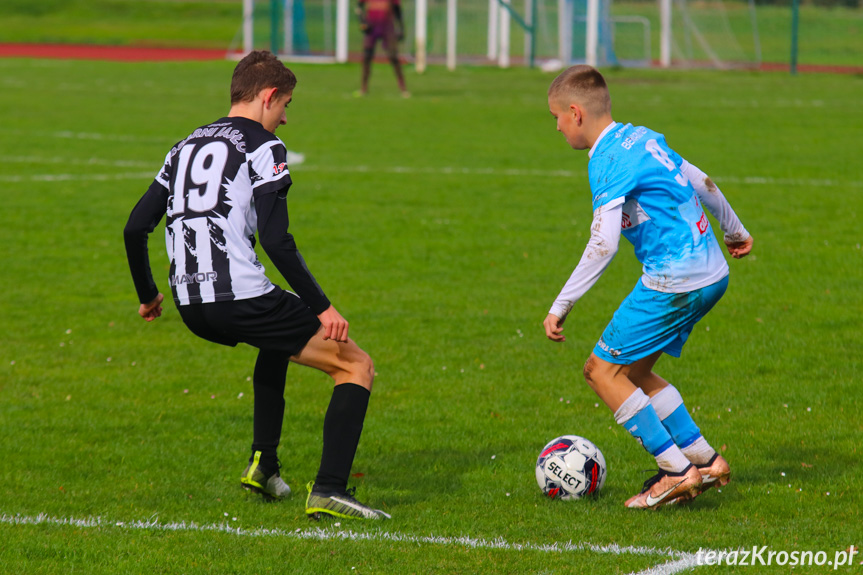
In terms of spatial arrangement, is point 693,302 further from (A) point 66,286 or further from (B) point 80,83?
(B) point 80,83

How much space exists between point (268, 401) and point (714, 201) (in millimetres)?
2179

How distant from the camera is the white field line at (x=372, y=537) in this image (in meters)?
4.07

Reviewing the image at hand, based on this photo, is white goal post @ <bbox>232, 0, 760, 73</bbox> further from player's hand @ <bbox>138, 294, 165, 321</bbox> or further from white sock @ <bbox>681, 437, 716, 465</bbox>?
white sock @ <bbox>681, 437, 716, 465</bbox>

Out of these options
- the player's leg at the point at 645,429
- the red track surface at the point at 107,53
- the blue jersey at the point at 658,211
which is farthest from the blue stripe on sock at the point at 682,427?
the red track surface at the point at 107,53

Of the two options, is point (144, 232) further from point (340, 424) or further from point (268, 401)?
point (340, 424)

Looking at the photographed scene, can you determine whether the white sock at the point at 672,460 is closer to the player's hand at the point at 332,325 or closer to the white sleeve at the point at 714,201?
the white sleeve at the point at 714,201

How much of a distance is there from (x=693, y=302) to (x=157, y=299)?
7.66 feet

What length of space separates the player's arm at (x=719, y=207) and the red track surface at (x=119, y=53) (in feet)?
105

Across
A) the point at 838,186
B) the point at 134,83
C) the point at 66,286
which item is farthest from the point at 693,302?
the point at 134,83

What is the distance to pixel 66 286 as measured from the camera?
925 cm

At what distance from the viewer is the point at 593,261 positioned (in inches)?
171

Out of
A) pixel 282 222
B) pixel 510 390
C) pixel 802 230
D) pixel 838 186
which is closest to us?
pixel 282 222

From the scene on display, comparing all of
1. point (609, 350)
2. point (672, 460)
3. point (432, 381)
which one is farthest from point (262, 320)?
point (432, 381)

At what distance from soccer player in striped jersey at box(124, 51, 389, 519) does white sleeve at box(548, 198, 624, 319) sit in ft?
2.91
